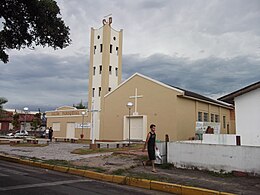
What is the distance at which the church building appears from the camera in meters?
26.0

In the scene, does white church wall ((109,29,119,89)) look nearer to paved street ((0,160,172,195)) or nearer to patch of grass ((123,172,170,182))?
patch of grass ((123,172,170,182))

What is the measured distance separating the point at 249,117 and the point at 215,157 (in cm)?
426

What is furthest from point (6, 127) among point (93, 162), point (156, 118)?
point (93, 162)

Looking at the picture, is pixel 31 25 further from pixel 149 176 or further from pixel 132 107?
pixel 132 107

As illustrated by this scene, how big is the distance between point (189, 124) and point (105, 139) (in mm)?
9527

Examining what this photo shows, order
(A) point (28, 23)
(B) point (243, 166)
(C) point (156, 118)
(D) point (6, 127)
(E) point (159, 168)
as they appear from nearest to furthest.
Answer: (B) point (243, 166) → (A) point (28, 23) → (E) point (159, 168) → (C) point (156, 118) → (D) point (6, 127)

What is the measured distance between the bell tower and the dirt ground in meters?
20.9

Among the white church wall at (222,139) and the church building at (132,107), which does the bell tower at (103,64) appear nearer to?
the church building at (132,107)

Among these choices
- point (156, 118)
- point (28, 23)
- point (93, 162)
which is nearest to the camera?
point (28, 23)

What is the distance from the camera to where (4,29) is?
33.6 feet

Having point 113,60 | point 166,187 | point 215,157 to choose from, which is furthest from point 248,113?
point 113,60

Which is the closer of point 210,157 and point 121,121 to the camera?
point 210,157

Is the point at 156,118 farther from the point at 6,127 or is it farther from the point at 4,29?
the point at 6,127

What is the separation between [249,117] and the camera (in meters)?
13.4
